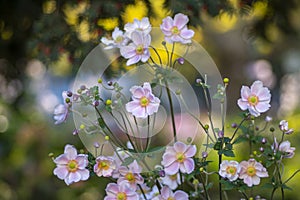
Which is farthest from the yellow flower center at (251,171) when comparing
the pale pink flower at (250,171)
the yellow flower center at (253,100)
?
the yellow flower center at (253,100)

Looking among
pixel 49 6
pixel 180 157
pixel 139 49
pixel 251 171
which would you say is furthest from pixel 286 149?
pixel 49 6

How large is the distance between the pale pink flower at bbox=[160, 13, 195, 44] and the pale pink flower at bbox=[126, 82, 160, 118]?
4.6 inches

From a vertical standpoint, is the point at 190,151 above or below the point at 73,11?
below

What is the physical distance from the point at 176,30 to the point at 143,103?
16 cm

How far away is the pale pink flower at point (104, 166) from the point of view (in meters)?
0.76

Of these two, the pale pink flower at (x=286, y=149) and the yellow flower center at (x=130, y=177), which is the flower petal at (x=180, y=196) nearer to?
the yellow flower center at (x=130, y=177)

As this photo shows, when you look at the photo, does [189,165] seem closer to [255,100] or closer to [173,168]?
[173,168]

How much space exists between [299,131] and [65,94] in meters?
1.79

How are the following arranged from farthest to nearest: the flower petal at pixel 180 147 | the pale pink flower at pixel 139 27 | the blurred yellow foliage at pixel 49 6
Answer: the blurred yellow foliage at pixel 49 6 < the pale pink flower at pixel 139 27 < the flower petal at pixel 180 147

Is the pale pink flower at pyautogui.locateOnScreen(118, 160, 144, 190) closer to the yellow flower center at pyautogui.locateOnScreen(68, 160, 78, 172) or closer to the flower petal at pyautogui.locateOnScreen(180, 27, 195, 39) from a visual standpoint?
the yellow flower center at pyautogui.locateOnScreen(68, 160, 78, 172)

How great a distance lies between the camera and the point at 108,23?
1.12 metres

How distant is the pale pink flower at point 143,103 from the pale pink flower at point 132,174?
0.31ft

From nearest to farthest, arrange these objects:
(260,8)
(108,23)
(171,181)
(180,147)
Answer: (180,147), (171,181), (108,23), (260,8)

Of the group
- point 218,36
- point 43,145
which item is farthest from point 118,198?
point 218,36
